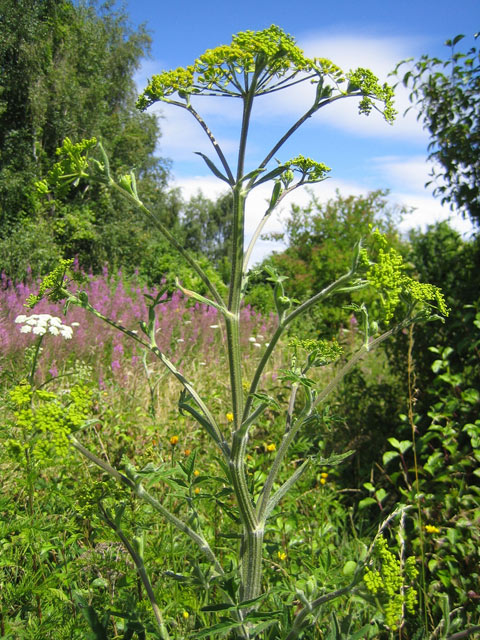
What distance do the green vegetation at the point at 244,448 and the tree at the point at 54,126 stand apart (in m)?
8.11

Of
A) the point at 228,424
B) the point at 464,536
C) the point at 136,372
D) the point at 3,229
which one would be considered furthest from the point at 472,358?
the point at 3,229

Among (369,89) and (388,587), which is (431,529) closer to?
(388,587)

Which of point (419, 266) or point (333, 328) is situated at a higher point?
point (419, 266)

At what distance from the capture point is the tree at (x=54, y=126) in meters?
13.9

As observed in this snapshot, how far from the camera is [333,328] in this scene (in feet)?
27.0

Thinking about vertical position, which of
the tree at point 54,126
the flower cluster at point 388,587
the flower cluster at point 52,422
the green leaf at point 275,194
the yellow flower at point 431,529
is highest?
the tree at point 54,126

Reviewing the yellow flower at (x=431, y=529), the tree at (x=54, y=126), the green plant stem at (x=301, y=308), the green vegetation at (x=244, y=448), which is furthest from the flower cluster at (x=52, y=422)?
the tree at (x=54, y=126)

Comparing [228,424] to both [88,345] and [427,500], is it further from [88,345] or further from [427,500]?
[88,345]

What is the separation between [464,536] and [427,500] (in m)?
0.30

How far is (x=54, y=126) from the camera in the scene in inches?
614

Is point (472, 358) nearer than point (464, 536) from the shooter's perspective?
No

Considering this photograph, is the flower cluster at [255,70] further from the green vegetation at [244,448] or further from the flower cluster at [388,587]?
the flower cluster at [388,587]

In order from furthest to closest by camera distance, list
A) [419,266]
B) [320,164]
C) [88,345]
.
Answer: [88,345]
[419,266]
[320,164]

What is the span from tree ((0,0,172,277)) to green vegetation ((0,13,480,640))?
26.6 ft
